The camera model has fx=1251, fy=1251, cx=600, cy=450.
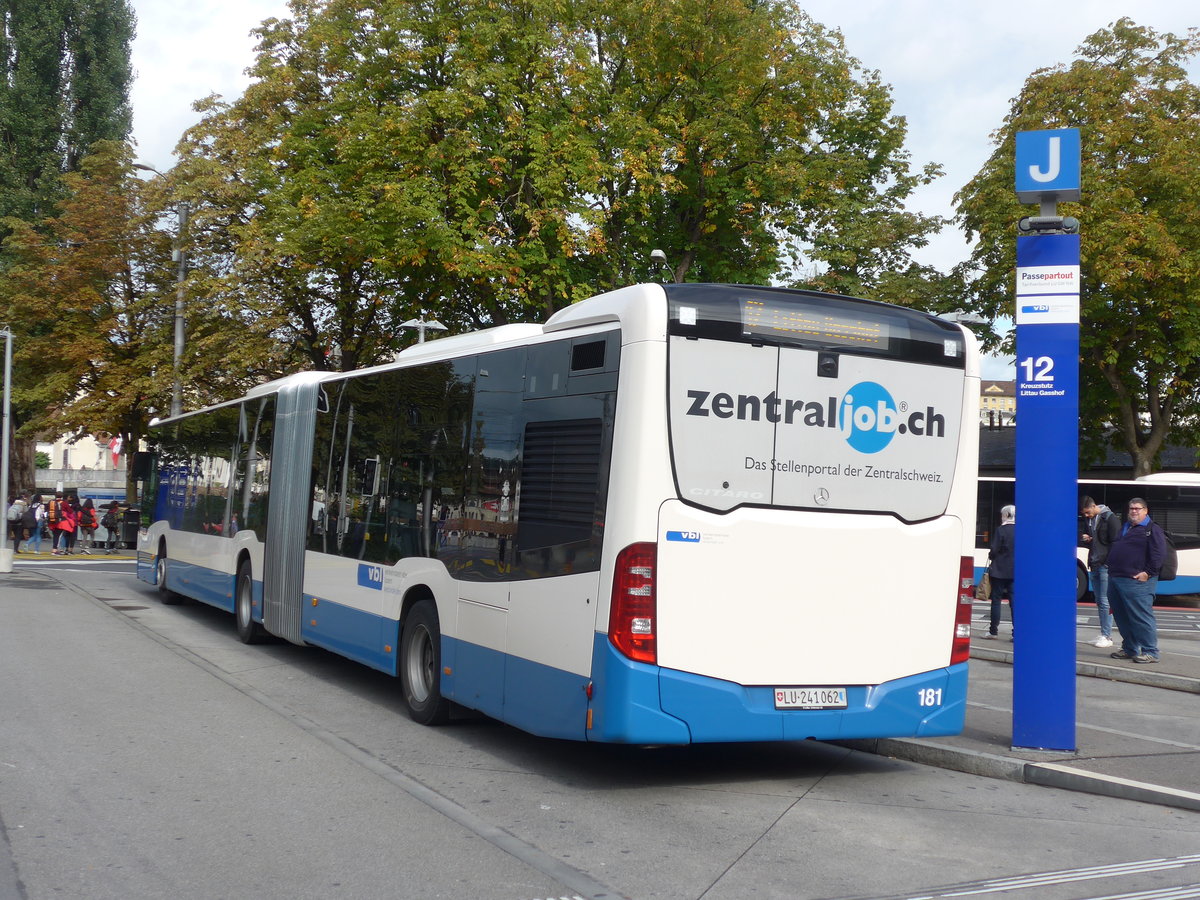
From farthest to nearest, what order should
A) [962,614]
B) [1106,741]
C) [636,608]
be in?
[1106,741]
[962,614]
[636,608]

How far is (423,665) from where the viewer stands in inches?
383

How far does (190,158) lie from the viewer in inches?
1294

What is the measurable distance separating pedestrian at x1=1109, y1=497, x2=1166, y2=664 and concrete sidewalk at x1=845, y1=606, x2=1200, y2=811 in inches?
12.0

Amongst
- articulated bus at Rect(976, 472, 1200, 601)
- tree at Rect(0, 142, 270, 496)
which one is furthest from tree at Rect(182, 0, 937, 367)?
tree at Rect(0, 142, 270, 496)

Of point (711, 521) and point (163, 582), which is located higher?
point (711, 521)

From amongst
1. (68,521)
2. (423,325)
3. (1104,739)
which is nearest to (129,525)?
(68,521)

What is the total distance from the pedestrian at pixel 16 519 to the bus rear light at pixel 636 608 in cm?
3260

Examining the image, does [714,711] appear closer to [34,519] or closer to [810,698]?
[810,698]

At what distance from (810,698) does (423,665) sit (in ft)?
11.5

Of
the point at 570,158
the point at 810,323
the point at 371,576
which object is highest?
the point at 570,158

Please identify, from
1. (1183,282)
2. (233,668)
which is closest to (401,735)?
(233,668)

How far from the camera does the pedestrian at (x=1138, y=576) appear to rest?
13.2 m

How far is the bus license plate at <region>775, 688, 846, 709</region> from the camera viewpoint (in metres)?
7.32

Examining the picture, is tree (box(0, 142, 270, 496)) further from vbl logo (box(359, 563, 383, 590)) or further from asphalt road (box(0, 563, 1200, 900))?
asphalt road (box(0, 563, 1200, 900))
